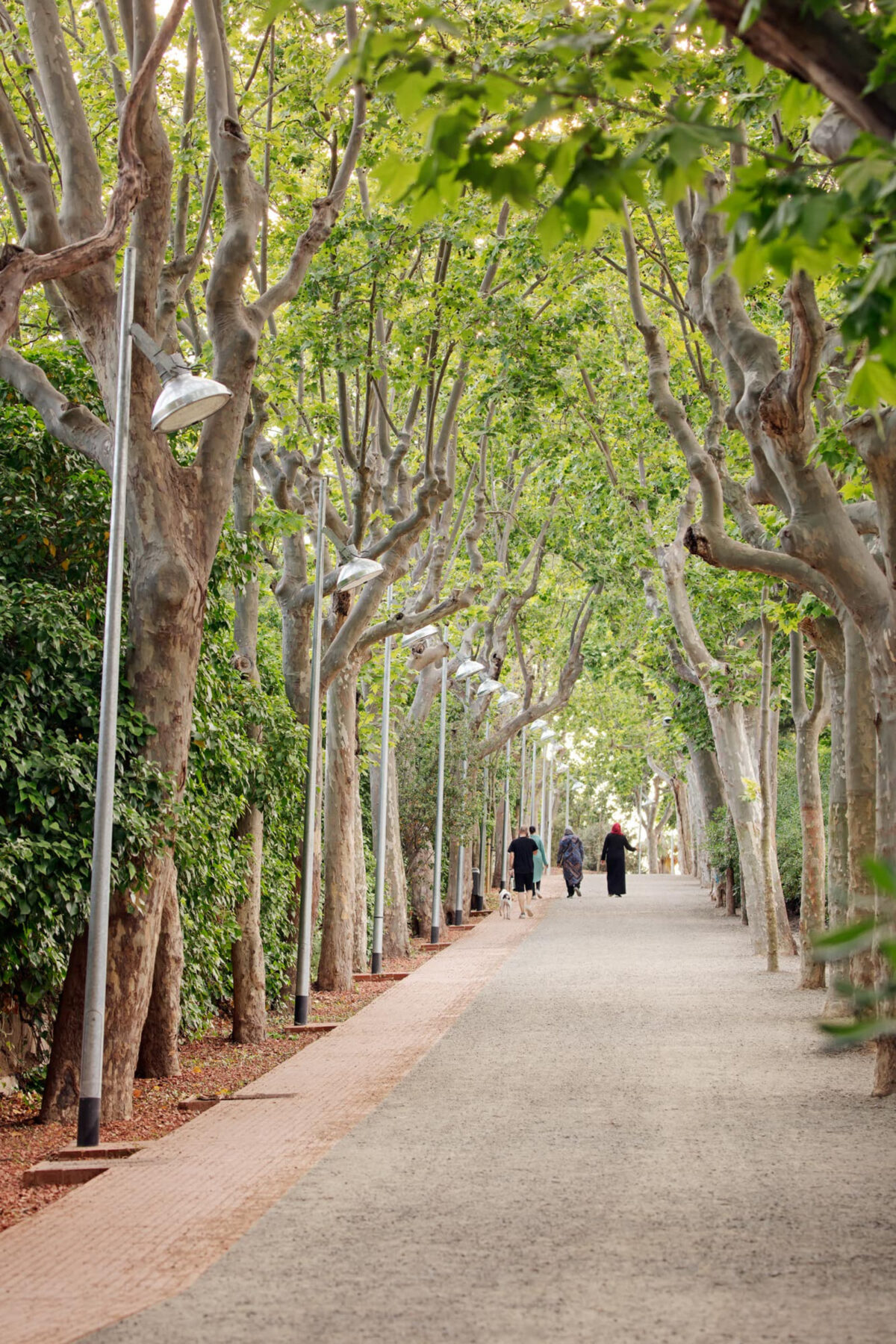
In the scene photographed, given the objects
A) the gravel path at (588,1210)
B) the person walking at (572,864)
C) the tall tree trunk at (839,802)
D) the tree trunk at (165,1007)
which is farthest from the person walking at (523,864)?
the tree trunk at (165,1007)

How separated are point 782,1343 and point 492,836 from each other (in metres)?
40.2

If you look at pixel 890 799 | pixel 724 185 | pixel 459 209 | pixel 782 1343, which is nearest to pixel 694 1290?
pixel 782 1343

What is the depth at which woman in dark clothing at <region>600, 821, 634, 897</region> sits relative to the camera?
1558 inches

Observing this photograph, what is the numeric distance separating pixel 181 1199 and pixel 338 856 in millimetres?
11306

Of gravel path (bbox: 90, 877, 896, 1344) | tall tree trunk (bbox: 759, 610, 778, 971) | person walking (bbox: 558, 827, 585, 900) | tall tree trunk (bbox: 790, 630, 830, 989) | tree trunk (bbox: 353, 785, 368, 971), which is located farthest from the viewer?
person walking (bbox: 558, 827, 585, 900)

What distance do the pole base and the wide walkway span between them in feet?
3.10

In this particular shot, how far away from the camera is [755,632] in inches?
1008

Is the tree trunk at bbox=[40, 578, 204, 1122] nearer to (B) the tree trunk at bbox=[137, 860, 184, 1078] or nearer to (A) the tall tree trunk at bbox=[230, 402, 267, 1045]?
(B) the tree trunk at bbox=[137, 860, 184, 1078]

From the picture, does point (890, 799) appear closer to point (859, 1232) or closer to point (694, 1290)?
point (859, 1232)

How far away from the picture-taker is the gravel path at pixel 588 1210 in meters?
5.34

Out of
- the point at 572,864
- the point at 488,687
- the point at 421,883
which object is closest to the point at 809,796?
the point at 488,687

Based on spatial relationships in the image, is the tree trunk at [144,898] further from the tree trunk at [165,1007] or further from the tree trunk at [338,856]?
the tree trunk at [338,856]

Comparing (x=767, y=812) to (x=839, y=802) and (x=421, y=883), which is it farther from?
(x=421, y=883)

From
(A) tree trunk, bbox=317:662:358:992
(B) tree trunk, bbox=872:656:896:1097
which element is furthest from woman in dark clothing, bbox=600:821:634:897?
(B) tree trunk, bbox=872:656:896:1097
